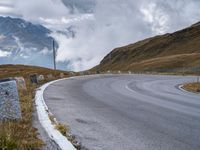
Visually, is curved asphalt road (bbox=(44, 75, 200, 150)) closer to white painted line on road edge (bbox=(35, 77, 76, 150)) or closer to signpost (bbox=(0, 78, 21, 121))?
white painted line on road edge (bbox=(35, 77, 76, 150))

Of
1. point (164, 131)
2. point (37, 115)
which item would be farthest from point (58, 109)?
point (164, 131)

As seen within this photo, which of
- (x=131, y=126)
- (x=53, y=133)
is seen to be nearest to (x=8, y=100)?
(x=53, y=133)

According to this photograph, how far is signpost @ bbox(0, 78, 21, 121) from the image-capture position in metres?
8.07

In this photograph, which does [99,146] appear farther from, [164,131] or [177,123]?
[177,123]

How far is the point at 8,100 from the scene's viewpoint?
8156 millimetres

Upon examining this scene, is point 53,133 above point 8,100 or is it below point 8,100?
below

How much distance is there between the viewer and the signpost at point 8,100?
26.5 feet

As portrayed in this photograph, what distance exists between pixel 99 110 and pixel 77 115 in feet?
5.24

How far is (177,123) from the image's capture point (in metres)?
11.3

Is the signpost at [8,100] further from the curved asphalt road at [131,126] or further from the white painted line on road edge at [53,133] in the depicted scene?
the curved asphalt road at [131,126]

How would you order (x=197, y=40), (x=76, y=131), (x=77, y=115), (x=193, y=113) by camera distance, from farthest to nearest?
(x=197, y=40) → (x=193, y=113) → (x=77, y=115) → (x=76, y=131)

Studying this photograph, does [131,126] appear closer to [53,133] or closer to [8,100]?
[53,133]

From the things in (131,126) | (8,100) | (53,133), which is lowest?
(131,126)

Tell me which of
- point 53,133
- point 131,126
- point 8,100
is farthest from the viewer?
point 131,126
